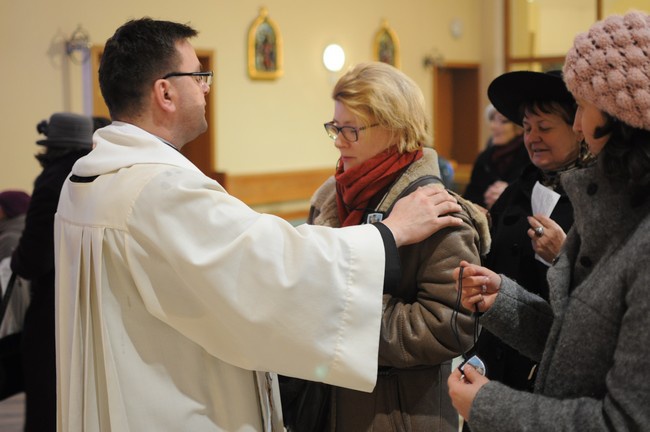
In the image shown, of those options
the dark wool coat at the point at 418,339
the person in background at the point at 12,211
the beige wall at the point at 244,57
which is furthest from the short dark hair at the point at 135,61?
the beige wall at the point at 244,57

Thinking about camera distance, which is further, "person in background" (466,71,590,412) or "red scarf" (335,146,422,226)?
"person in background" (466,71,590,412)

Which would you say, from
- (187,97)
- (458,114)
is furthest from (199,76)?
(458,114)

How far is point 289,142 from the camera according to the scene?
9047 millimetres

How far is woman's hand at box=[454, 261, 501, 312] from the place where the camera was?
1.67m

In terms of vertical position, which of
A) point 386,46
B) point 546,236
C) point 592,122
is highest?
point 386,46

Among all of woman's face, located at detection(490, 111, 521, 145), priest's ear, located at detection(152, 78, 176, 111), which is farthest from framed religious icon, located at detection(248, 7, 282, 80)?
priest's ear, located at detection(152, 78, 176, 111)

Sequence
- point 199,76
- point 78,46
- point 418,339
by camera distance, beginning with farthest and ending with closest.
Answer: point 78,46 → point 199,76 → point 418,339

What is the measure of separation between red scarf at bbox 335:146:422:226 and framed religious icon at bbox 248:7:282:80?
651cm

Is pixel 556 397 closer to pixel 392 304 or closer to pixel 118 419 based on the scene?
pixel 392 304

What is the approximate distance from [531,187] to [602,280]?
136 cm

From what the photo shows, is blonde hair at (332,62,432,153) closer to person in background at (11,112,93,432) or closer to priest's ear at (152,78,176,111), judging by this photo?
priest's ear at (152,78,176,111)

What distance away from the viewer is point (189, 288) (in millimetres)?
1723

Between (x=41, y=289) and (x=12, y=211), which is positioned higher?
(x=12, y=211)

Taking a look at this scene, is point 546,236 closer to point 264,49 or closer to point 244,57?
point 244,57
